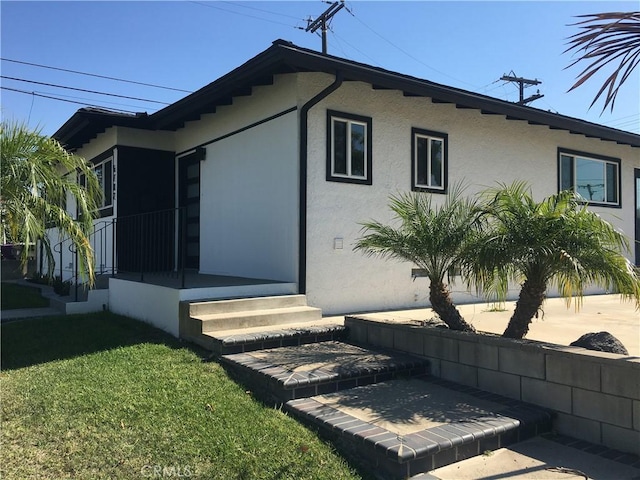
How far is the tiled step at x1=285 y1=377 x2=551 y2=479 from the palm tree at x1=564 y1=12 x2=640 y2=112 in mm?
2442

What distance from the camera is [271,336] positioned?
5.53m

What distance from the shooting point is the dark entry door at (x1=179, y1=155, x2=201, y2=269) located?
420 inches

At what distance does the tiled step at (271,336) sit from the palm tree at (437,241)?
117 cm

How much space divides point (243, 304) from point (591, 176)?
9881 millimetres

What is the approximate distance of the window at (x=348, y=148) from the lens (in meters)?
7.66

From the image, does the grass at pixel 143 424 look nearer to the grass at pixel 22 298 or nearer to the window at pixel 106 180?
the grass at pixel 22 298

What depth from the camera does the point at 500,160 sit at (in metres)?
10.2

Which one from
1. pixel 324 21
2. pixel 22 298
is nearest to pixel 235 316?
pixel 22 298

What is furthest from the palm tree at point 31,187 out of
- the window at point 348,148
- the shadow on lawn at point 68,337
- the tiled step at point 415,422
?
the window at point 348,148

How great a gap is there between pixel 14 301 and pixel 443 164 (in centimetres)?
907

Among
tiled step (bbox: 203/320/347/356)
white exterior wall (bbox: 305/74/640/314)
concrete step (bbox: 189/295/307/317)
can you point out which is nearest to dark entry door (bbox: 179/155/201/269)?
white exterior wall (bbox: 305/74/640/314)

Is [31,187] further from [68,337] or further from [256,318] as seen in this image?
[256,318]

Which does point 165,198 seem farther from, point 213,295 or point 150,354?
point 150,354

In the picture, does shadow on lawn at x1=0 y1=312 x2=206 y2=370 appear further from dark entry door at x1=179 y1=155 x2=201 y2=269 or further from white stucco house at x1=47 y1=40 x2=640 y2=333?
dark entry door at x1=179 y1=155 x2=201 y2=269
